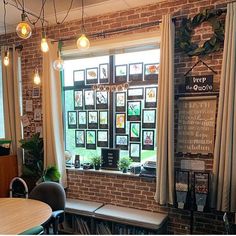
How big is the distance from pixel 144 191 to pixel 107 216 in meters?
0.57

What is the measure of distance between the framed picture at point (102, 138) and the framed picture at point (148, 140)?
59cm

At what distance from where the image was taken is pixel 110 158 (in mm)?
3660

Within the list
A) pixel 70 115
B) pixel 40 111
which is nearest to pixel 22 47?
pixel 40 111

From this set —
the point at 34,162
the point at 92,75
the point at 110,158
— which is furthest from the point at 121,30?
the point at 34,162

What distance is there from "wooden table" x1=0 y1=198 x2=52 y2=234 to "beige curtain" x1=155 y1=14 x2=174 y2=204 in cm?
133

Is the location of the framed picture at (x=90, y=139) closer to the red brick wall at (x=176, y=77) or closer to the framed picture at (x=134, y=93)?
the red brick wall at (x=176, y=77)

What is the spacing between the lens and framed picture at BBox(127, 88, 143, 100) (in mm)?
3518

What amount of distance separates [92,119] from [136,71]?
1.00 m

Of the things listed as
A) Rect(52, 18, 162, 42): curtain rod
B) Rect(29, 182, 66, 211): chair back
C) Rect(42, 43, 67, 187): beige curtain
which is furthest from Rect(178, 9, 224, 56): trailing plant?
Rect(29, 182, 66, 211): chair back

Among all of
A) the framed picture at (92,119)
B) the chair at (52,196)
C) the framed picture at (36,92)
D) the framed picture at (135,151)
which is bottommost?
the chair at (52,196)

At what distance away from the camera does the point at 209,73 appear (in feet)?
9.39

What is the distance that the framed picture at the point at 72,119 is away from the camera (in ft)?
13.1

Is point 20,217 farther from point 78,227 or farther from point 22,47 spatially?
point 22,47

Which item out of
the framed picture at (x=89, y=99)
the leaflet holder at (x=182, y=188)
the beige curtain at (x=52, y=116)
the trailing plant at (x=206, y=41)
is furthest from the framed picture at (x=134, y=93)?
the leaflet holder at (x=182, y=188)
